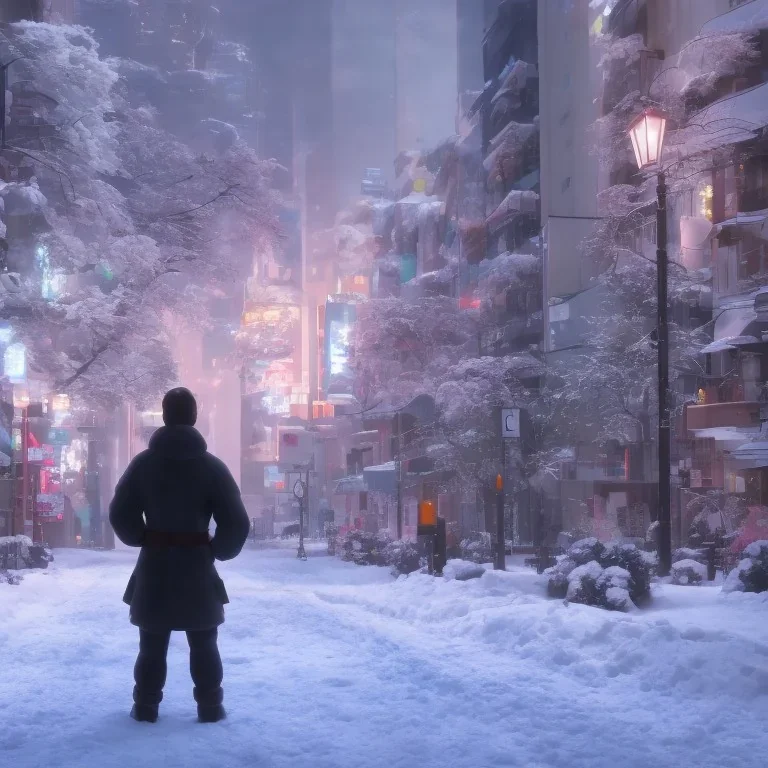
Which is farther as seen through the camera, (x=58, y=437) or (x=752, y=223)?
(x=58, y=437)

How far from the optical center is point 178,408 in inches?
234

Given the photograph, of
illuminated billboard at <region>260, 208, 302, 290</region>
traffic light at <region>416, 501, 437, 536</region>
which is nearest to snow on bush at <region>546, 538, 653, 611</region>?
traffic light at <region>416, 501, 437, 536</region>

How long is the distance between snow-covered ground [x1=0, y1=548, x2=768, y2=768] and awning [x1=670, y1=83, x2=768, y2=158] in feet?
53.4

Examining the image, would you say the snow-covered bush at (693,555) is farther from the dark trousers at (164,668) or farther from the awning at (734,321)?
the dark trousers at (164,668)

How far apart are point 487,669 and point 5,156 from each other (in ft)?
78.0

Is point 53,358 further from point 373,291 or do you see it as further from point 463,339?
point 373,291

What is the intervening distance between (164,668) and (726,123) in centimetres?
2319

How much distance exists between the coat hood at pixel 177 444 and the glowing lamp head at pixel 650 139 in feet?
30.9

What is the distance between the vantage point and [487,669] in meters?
7.79

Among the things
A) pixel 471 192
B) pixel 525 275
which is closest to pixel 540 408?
pixel 525 275

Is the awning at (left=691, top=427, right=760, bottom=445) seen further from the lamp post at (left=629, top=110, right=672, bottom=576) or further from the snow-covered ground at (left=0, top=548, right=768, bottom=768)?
the snow-covered ground at (left=0, top=548, right=768, bottom=768)

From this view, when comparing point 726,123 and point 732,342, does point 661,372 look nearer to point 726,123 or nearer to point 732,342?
point 732,342

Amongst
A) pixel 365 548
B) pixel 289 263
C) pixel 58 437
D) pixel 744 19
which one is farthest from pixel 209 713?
pixel 289 263

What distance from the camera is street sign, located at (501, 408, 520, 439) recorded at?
1806 cm
